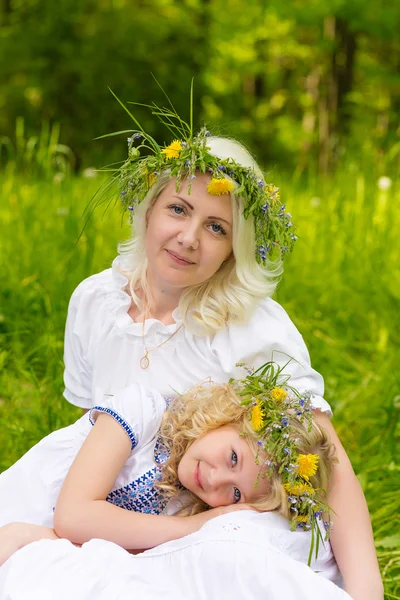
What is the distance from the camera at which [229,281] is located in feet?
8.10

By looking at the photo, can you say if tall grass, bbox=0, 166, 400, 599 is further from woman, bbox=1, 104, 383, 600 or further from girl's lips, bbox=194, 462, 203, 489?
girl's lips, bbox=194, 462, 203, 489

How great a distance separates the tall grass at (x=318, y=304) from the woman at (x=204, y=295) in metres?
0.48

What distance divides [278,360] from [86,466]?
69 cm

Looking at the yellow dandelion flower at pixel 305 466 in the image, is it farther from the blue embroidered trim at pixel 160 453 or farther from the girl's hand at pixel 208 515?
the blue embroidered trim at pixel 160 453

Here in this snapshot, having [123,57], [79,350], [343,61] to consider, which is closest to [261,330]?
[79,350]

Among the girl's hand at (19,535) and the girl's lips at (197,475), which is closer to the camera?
the girl's hand at (19,535)

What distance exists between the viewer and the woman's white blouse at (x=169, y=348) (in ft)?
7.78

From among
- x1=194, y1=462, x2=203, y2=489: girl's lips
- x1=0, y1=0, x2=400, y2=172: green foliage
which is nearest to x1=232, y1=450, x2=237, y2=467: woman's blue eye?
x1=194, y1=462, x2=203, y2=489: girl's lips

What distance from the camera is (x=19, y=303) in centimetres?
378

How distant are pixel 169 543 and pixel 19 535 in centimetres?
41

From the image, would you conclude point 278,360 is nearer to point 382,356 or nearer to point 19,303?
point 382,356

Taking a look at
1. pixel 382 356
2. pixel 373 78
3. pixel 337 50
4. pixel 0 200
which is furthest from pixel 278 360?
pixel 373 78

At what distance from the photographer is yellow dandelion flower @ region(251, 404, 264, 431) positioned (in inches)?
80.9

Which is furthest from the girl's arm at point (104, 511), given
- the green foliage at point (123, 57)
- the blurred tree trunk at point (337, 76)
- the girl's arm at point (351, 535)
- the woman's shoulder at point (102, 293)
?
the blurred tree trunk at point (337, 76)
